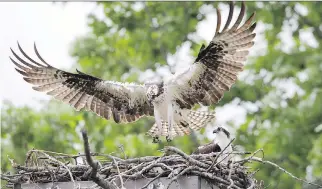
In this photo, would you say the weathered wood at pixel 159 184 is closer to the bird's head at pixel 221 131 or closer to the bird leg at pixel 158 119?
the bird leg at pixel 158 119

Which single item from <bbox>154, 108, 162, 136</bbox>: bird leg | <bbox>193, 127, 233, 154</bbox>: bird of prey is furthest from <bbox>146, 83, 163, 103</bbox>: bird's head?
<bbox>193, 127, 233, 154</bbox>: bird of prey

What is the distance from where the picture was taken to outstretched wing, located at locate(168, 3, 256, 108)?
7.12 m

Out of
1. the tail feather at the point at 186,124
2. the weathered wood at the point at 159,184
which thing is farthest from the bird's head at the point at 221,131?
the weathered wood at the point at 159,184

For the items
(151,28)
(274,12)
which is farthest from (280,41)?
(151,28)

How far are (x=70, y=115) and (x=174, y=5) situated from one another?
520 centimetres

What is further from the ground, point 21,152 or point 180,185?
point 21,152

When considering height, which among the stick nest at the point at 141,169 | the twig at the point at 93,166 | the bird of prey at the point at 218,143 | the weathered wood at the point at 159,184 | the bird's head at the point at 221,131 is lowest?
the twig at the point at 93,166

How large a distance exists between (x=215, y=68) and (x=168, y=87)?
462 millimetres

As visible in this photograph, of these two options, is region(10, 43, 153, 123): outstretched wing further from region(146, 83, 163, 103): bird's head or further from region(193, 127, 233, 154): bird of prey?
region(193, 127, 233, 154): bird of prey

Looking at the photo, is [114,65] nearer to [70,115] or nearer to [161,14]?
[161,14]

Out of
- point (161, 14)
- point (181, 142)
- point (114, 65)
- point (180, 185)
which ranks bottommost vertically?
point (180, 185)

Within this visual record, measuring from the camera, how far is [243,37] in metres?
7.14

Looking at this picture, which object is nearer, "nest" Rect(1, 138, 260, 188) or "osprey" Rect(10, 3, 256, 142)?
"nest" Rect(1, 138, 260, 188)

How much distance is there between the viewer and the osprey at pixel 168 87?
23.5 ft
